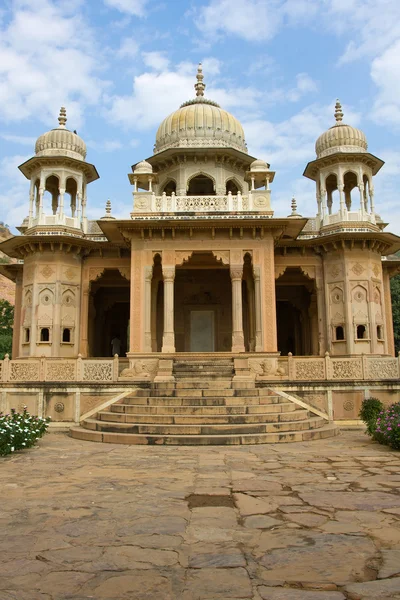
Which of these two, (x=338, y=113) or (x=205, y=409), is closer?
(x=205, y=409)

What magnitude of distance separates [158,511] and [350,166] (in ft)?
59.5

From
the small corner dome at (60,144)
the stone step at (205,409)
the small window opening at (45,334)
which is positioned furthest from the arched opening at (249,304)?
the small corner dome at (60,144)

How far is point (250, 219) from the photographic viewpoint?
56.0ft

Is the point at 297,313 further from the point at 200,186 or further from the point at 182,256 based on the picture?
the point at 182,256

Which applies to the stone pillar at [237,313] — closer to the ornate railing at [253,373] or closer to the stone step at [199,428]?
the ornate railing at [253,373]

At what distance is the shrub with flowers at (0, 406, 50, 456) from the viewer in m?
9.06

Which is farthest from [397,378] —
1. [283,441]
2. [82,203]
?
[82,203]

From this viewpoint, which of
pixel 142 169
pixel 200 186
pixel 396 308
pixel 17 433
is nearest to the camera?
pixel 17 433

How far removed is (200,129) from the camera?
22.0m

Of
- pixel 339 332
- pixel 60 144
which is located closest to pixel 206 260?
pixel 339 332

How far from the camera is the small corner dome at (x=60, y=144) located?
66.7 feet

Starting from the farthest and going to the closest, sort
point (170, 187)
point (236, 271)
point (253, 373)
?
point (170, 187)
point (236, 271)
point (253, 373)

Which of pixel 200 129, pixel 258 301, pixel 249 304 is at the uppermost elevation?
pixel 200 129

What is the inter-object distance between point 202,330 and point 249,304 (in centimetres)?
271
